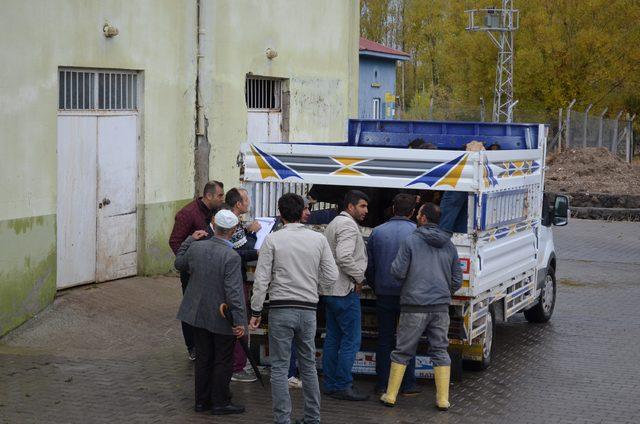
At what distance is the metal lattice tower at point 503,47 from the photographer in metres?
46.3

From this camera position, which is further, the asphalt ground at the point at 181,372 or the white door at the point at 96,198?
the white door at the point at 96,198

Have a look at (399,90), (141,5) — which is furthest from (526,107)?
(141,5)

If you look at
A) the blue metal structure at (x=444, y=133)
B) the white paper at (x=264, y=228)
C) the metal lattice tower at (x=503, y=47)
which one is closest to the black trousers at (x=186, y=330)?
the white paper at (x=264, y=228)

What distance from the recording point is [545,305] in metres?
14.0

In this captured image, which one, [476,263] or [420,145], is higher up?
[420,145]

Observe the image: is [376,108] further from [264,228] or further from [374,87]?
[264,228]

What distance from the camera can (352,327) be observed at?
9766 mm

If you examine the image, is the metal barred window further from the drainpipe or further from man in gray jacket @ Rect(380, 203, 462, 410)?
man in gray jacket @ Rect(380, 203, 462, 410)

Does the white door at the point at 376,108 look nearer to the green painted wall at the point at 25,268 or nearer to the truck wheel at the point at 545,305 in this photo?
the truck wheel at the point at 545,305

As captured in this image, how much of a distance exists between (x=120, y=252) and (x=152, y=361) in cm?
346

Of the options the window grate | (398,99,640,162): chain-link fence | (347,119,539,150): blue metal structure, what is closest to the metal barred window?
(347,119,539,150): blue metal structure

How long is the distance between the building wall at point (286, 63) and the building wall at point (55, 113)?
697 mm

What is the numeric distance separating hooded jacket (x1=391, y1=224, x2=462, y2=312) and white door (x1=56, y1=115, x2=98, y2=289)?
5093 mm

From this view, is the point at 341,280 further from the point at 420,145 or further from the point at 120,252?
the point at 120,252
